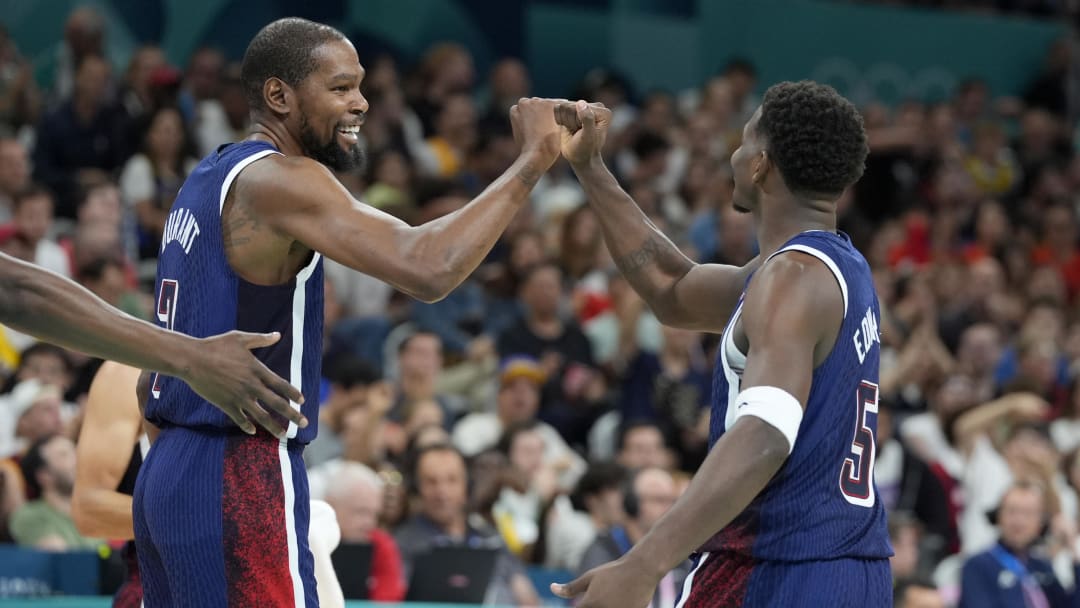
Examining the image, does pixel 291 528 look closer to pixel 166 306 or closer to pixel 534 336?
pixel 166 306

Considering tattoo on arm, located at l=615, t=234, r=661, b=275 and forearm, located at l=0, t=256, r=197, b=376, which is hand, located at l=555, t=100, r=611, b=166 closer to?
tattoo on arm, located at l=615, t=234, r=661, b=275

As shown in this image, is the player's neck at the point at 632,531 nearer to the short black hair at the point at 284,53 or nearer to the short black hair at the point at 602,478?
the short black hair at the point at 602,478

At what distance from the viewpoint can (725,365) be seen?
14.7ft

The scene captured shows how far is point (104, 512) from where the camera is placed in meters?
5.45

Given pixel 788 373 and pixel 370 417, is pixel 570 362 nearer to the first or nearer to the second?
pixel 370 417

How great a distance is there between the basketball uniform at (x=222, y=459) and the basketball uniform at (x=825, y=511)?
44.5 inches

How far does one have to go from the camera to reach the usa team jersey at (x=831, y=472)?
14.1ft

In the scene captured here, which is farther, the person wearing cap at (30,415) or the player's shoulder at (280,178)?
the person wearing cap at (30,415)

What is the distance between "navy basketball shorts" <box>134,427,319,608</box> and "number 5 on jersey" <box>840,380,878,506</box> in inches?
58.0

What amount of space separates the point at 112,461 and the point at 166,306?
3.59ft

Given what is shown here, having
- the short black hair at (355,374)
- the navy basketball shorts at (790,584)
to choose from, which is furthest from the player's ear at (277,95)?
the short black hair at (355,374)

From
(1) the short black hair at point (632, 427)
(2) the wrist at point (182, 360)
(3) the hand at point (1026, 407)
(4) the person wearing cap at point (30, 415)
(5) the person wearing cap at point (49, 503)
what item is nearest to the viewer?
(2) the wrist at point (182, 360)

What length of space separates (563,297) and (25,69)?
425cm

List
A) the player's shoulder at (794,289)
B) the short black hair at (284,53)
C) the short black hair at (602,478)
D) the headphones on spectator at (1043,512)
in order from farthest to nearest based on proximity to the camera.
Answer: the headphones on spectator at (1043,512)
the short black hair at (602,478)
the short black hair at (284,53)
the player's shoulder at (794,289)
